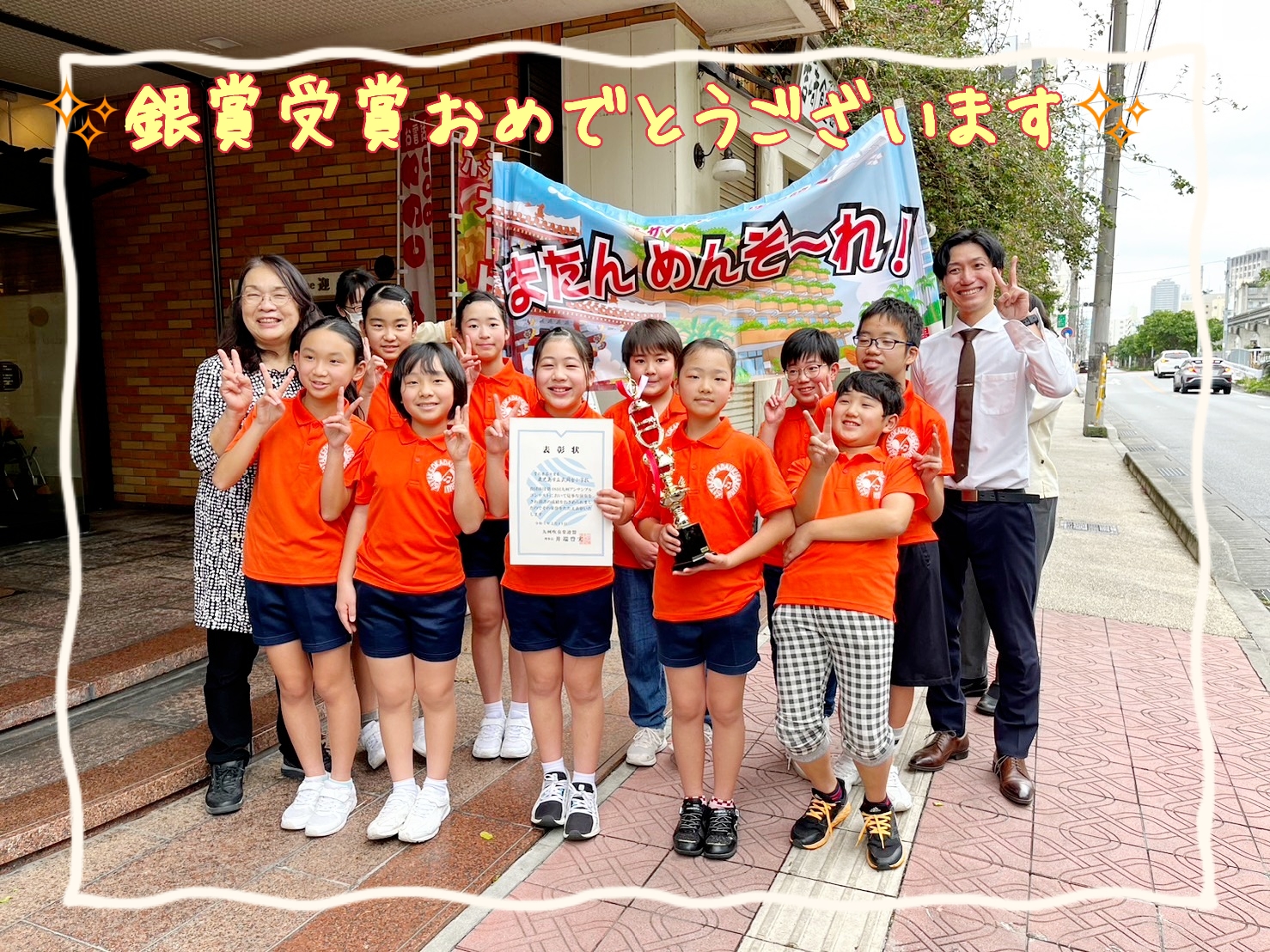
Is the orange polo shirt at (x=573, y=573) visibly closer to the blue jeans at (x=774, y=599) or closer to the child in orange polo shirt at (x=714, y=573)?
the child in orange polo shirt at (x=714, y=573)

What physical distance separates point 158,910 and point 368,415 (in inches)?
70.6

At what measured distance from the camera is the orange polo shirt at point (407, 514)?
2.96 meters

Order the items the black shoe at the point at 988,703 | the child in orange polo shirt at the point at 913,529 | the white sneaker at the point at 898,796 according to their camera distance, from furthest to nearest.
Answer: the black shoe at the point at 988,703
the white sneaker at the point at 898,796
the child in orange polo shirt at the point at 913,529

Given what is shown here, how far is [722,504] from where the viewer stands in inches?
112

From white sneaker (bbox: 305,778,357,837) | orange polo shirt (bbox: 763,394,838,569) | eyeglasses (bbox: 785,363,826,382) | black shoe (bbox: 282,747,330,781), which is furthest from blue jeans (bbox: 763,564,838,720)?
black shoe (bbox: 282,747,330,781)

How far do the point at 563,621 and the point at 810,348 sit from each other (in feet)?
4.40

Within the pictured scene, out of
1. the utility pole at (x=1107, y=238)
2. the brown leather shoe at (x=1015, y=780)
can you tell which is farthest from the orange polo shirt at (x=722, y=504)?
the utility pole at (x=1107, y=238)

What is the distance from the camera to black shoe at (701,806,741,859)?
9.60ft

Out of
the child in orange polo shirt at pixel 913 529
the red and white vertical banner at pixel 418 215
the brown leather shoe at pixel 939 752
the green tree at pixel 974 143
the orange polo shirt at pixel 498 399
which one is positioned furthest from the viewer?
the green tree at pixel 974 143

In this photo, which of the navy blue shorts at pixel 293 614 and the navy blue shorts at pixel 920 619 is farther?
the navy blue shorts at pixel 920 619

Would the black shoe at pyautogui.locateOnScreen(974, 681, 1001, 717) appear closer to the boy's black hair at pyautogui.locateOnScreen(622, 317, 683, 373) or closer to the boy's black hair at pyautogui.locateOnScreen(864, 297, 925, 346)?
the boy's black hair at pyautogui.locateOnScreen(864, 297, 925, 346)

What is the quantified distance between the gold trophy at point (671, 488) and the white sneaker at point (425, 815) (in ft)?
4.12

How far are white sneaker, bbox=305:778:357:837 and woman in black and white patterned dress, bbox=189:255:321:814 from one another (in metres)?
0.40

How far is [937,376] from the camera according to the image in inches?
139
